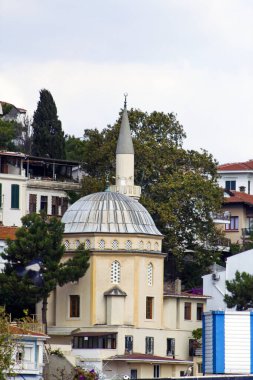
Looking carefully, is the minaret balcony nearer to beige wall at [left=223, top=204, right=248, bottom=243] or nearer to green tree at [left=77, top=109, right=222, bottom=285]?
green tree at [left=77, top=109, right=222, bottom=285]

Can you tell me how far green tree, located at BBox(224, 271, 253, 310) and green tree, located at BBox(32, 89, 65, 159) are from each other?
22254mm

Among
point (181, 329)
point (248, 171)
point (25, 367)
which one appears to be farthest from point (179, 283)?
point (248, 171)

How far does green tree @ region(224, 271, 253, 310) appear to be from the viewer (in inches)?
4437

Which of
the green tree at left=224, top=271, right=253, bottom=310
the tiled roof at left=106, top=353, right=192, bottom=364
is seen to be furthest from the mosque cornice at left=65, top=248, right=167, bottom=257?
the tiled roof at left=106, top=353, right=192, bottom=364

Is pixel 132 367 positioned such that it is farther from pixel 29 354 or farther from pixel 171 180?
pixel 171 180

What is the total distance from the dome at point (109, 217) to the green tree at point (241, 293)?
198 inches

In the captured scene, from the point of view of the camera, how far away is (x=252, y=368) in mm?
99250

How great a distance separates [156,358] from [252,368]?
10.3 metres

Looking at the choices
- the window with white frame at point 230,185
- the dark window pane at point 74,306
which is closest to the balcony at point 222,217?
the window with white frame at point 230,185

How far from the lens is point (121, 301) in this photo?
11056 cm

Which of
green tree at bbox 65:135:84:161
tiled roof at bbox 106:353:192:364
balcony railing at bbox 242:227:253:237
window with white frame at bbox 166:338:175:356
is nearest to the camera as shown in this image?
Result: tiled roof at bbox 106:353:192:364

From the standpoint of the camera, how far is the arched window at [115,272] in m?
111

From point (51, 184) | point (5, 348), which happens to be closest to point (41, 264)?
point (5, 348)

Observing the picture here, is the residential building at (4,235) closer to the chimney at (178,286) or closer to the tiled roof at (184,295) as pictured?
the tiled roof at (184,295)
